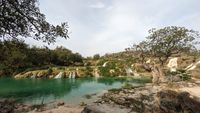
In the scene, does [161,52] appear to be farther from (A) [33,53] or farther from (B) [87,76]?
(A) [33,53]

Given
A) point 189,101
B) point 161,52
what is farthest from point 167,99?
point 161,52

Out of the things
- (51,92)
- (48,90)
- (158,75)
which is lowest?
(51,92)

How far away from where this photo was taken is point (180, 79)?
48.1 meters

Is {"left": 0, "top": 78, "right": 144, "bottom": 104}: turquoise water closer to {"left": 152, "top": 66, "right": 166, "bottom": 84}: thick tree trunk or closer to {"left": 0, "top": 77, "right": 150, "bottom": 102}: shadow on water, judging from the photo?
{"left": 0, "top": 77, "right": 150, "bottom": 102}: shadow on water

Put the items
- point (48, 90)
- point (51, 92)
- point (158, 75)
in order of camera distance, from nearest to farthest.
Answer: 1. point (51, 92)
2. point (48, 90)
3. point (158, 75)

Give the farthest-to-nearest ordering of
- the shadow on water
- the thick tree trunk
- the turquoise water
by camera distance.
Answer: the thick tree trunk → the shadow on water → the turquoise water

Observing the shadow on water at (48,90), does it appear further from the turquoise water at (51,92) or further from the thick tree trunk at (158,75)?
the thick tree trunk at (158,75)

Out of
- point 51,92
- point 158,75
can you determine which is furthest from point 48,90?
point 158,75

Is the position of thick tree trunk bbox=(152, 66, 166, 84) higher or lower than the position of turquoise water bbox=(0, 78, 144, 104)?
higher

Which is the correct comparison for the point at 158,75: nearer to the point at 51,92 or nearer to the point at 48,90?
the point at 51,92

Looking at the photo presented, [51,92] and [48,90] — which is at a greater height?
[48,90]

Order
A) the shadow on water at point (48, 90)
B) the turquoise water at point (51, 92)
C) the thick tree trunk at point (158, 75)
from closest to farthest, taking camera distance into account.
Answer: the turquoise water at point (51, 92) → the shadow on water at point (48, 90) → the thick tree trunk at point (158, 75)

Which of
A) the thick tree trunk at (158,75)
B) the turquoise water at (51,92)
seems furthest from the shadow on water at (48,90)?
the thick tree trunk at (158,75)

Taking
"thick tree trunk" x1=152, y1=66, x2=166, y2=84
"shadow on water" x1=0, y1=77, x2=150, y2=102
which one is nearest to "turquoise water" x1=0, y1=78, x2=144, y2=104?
"shadow on water" x1=0, y1=77, x2=150, y2=102
